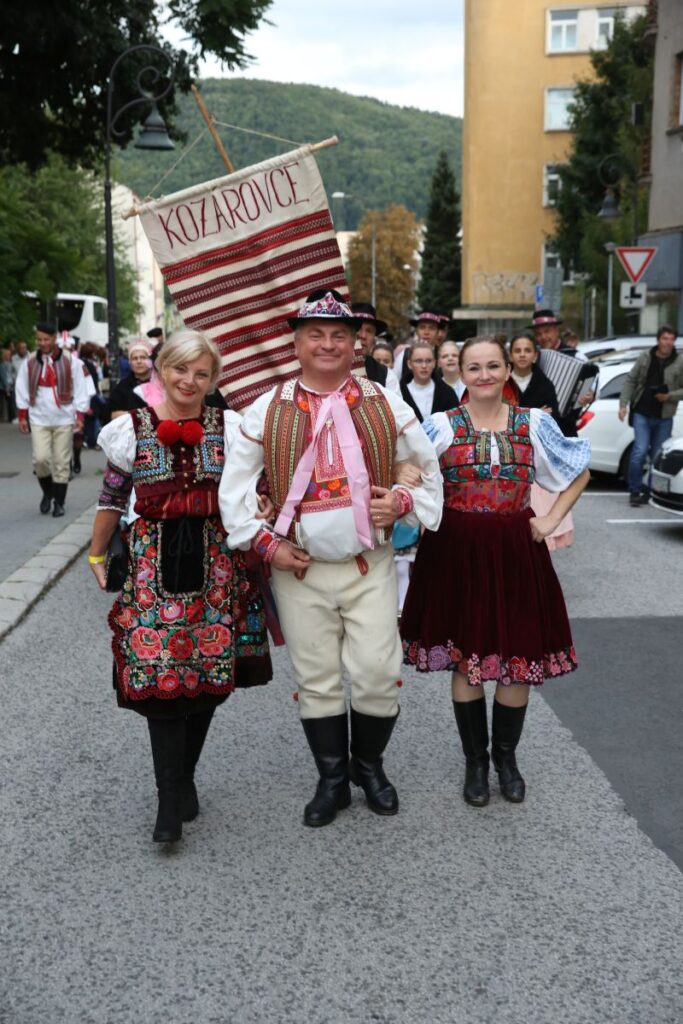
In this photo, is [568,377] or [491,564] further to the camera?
[568,377]

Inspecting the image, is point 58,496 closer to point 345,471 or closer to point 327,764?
point 327,764

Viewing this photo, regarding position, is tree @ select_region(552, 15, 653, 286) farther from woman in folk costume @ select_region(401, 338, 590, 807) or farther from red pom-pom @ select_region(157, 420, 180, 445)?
red pom-pom @ select_region(157, 420, 180, 445)

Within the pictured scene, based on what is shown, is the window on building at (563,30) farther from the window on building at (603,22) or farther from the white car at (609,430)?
the white car at (609,430)

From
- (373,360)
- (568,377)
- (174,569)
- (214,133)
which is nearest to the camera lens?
(174,569)

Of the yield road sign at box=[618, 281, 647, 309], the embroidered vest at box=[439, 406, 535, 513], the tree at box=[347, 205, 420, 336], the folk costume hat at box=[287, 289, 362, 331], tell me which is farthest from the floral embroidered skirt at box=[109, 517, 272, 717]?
the tree at box=[347, 205, 420, 336]

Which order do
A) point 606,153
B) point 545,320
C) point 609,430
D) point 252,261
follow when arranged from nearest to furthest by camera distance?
point 252,261, point 545,320, point 609,430, point 606,153

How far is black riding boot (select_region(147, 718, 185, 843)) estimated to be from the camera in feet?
13.2

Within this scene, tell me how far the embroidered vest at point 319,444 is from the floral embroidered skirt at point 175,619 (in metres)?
0.31

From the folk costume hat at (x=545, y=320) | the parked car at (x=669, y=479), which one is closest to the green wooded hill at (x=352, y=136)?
the parked car at (x=669, y=479)

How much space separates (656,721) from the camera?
5.47 metres

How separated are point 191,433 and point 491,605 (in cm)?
126

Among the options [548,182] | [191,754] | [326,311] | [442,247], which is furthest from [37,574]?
[442,247]

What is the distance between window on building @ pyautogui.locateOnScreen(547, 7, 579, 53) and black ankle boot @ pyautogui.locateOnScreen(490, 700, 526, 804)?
159ft

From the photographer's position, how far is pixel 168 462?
156 inches
